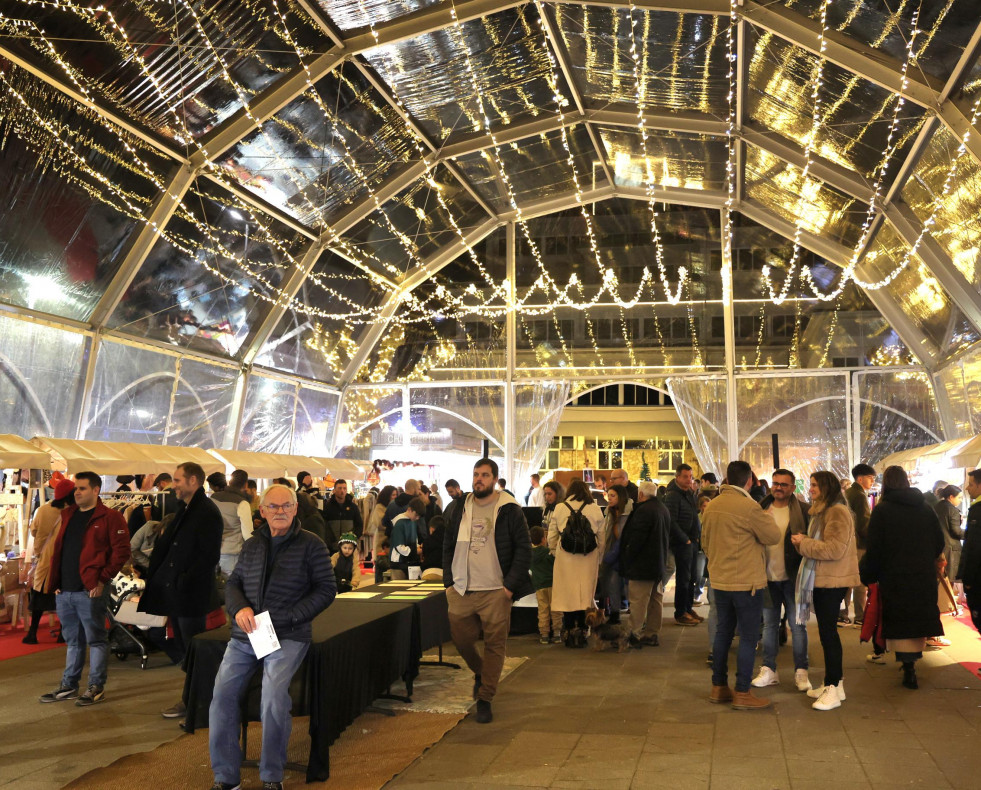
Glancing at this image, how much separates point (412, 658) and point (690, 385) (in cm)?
1040

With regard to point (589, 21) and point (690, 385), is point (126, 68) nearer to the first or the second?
point (589, 21)

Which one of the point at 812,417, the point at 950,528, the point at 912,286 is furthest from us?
the point at 812,417

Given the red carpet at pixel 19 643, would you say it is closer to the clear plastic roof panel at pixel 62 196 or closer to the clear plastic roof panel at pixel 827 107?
the clear plastic roof panel at pixel 62 196

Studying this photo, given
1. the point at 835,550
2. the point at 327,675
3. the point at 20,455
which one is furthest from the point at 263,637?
the point at 20,455

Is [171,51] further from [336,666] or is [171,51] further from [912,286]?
[912,286]

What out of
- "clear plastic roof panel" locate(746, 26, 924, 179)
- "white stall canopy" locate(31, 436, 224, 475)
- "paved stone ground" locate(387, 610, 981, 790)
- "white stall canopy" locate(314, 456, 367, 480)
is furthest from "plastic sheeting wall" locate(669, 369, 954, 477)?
"paved stone ground" locate(387, 610, 981, 790)

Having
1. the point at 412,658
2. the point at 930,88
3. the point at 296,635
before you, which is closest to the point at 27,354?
the point at 412,658

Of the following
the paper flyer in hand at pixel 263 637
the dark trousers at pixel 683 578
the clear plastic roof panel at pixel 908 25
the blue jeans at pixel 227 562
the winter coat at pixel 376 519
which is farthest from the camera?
the winter coat at pixel 376 519

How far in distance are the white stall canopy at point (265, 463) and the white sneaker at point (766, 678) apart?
7.69 metres

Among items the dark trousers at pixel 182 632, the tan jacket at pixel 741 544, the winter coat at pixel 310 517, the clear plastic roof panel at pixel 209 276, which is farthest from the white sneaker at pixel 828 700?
the clear plastic roof panel at pixel 209 276

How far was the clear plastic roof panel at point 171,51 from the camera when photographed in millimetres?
8047

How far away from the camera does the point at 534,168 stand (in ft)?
45.6

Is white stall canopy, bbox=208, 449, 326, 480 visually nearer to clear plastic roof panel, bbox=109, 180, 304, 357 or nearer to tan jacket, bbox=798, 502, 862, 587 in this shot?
clear plastic roof panel, bbox=109, 180, 304, 357

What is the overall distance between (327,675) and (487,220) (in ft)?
40.2
